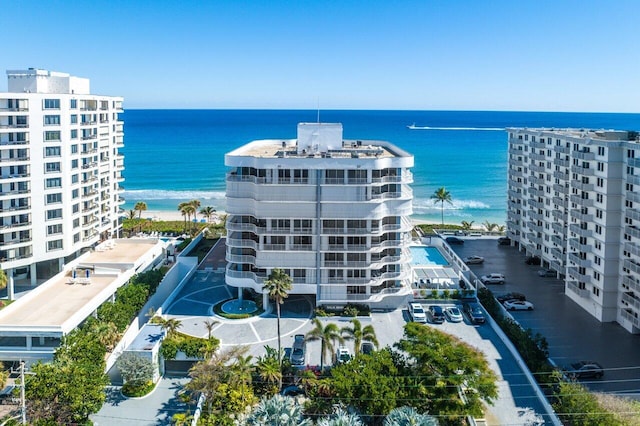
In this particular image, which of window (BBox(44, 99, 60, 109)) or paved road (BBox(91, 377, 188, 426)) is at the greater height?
window (BBox(44, 99, 60, 109))

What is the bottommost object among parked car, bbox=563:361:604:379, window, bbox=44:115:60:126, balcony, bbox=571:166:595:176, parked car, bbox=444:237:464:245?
parked car, bbox=563:361:604:379

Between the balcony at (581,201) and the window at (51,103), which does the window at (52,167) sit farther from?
the balcony at (581,201)

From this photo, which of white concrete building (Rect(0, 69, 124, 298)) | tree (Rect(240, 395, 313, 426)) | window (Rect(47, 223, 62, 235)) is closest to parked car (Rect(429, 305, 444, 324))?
tree (Rect(240, 395, 313, 426))

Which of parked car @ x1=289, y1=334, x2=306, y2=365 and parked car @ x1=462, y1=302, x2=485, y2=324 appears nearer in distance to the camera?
parked car @ x1=289, y1=334, x2=306, y2=365

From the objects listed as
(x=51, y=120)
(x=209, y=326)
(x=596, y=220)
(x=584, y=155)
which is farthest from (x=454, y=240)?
(x=51, y=120)

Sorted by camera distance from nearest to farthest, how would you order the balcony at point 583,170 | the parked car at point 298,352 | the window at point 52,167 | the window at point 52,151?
the parked car at point 298,352 < the balcony at point 583,170 < the window at point 52,151 < the window at point 52,167

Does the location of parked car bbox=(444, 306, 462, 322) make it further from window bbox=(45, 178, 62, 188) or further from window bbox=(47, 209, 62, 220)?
window bbox=(45, 178, 62, 188)

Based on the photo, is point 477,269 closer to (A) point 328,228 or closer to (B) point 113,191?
(A) point 328,228

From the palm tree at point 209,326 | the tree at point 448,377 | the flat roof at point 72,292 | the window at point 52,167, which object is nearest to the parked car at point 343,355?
the tree at point 448,377
